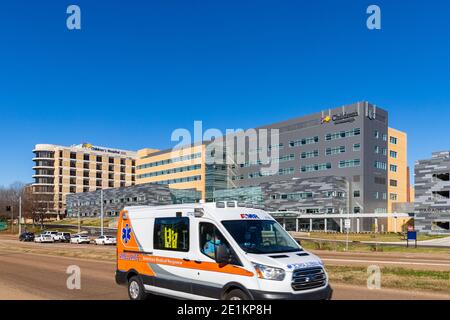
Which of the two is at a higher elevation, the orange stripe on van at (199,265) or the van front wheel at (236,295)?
the orange stripe on van at (199,265)

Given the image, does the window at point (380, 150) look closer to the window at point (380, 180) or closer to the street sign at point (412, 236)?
the window at point (380, 180)

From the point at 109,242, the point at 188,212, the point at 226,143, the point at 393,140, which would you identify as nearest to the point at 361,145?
the point at 393,140

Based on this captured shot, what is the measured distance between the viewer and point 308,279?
29.0ft

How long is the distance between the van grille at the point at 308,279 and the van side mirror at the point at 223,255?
1.37 meters

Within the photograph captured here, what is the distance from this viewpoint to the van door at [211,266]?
909 centimetres

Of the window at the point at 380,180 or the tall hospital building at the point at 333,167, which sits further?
the window at the point at 380,180

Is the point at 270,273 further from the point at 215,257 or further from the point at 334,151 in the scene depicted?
the point at 334,151

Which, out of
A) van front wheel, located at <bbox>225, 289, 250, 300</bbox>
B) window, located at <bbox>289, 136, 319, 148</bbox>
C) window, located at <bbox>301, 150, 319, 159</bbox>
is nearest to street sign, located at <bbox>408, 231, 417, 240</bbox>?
van front wheel, located at <bbox>225, 289, 250, 300</bbox>

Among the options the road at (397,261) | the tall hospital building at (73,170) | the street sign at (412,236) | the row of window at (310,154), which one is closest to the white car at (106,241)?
the road at (397,261)

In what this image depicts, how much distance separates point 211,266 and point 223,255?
2.01ft

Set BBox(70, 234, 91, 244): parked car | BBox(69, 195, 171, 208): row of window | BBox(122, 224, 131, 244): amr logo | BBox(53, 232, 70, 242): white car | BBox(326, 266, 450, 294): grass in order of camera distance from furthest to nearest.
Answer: BBox(69, 195, 171, 208): row of window, BBox(53, 232, 70, 242): white car, BBox(70, 234, 91, 244): parked car, BBox(326, 266, 450, 294): grass, BBox(122, 224, 131, 244): amr logo

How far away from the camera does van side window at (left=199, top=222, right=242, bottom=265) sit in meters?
9.62

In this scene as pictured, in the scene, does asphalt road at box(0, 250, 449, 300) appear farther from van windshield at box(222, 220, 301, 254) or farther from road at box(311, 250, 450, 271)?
road at box(311, 250, 450, 271)

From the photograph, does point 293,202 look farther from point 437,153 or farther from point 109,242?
point 109,242
